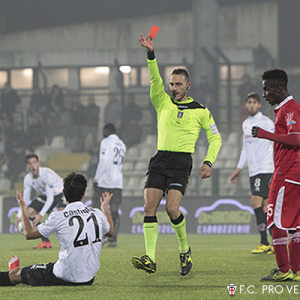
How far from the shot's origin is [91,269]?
621 centimetres

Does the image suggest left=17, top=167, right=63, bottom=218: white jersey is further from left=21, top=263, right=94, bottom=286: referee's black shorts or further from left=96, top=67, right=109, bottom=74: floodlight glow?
left=96, top=67, right=109, bottom=74: floodlight glow

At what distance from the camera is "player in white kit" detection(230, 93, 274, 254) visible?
1045 centimetres

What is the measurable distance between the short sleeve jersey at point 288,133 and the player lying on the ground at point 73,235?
1.57 meters

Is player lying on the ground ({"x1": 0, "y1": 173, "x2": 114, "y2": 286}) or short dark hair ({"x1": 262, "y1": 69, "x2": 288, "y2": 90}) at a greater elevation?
short dark hair ({"x1": 262, "y1": 69, "x2": 288, "y2": 90})

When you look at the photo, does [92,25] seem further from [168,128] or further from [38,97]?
[168,128]

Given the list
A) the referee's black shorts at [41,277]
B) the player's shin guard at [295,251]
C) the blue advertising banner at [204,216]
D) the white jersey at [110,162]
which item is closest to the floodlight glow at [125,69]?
the blue advertising banner at [204,216]

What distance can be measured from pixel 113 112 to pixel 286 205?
13.8 meters

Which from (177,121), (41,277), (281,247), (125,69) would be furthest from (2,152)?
(281,247)

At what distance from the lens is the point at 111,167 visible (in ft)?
41.5

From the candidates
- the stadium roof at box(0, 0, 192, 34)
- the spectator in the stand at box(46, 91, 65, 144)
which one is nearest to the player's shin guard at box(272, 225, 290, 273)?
the spectator in the stand at box(46, 91, 65, 144)

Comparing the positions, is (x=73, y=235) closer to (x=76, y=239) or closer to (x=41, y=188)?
(x=76, y=239)

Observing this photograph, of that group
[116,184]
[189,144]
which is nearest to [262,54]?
[116,184]

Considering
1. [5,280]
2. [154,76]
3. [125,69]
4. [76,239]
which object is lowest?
[5,280]

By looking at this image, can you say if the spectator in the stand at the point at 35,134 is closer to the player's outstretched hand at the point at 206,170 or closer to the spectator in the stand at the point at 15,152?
the spectator in the stand at the point at 15,152
